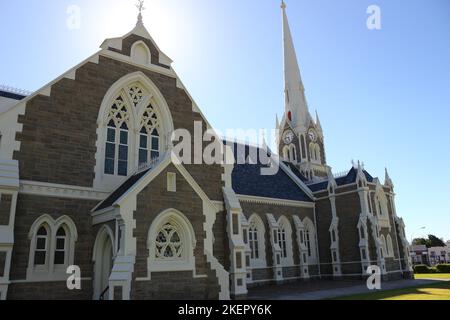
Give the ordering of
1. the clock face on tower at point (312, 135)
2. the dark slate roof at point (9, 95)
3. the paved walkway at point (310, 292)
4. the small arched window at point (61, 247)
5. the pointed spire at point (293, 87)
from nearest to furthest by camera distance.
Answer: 1. the small arched window at point (61, 247)
2. the dark slate roof at point (9, 95)
3. the paved walkway at point (310, 292)
4. the clock face on tower at point (312, 135)
5. the pointed spire at point (293, 87)

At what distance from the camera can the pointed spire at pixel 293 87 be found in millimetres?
48188

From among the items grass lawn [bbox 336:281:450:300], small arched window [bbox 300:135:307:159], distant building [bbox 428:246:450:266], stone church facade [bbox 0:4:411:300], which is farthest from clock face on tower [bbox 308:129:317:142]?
distant building [bbox 428:246:450:266]

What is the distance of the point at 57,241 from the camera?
15.0 m

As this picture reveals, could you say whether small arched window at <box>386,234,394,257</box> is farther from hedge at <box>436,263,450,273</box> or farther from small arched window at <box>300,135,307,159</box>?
small arched window at <box>300,135,307,159</box>

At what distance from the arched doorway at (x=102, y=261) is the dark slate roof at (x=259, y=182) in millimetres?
14468

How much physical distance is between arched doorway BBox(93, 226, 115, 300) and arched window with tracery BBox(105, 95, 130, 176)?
3.27m

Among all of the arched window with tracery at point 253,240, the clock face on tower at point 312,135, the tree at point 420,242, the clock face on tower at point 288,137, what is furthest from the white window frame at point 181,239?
the tree at point 420,242

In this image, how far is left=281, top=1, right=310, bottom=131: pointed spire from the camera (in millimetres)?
48188

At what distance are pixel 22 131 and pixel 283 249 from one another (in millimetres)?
22869

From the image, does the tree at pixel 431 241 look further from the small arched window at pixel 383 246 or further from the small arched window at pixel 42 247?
the small arched window at pixel 42 247

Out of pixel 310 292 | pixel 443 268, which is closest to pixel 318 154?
pixel 443 268

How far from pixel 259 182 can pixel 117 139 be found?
17.1m

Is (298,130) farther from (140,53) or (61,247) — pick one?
(61,247)

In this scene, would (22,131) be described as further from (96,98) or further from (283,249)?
(283,249)
